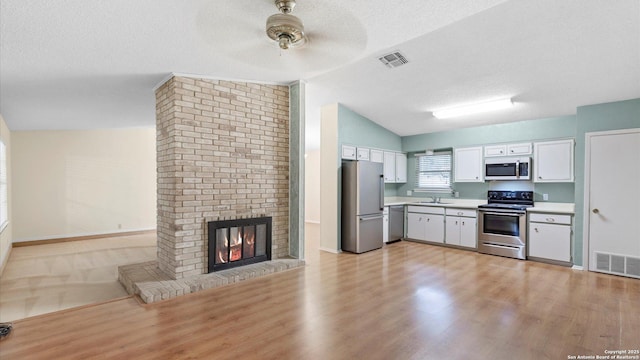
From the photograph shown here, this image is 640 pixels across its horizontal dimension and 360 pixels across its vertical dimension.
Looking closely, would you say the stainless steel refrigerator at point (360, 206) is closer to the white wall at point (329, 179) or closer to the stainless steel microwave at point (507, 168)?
the white wall at point (329, 179)

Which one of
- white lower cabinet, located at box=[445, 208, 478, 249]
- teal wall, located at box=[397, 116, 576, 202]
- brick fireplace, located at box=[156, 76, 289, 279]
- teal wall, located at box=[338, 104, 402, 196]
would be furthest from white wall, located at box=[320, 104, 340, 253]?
teal wall, located at box=[397, 116, 576, 202]

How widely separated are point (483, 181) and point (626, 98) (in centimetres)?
238

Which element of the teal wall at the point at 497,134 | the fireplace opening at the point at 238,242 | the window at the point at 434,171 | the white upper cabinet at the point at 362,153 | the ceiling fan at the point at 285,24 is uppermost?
the ceiling fan at the point at 285,24

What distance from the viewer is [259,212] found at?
14.7 ft

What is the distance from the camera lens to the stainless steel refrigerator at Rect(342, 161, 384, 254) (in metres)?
5.41

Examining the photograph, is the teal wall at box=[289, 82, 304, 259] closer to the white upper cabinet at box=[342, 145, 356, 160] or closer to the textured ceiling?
the textured ceiling

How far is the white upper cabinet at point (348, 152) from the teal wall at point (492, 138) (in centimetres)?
193

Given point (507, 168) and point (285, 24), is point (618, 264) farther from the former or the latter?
point (285, 24)

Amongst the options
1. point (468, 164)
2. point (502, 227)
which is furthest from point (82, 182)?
point (502, 227)

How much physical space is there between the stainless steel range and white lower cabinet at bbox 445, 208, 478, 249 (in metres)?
0.13

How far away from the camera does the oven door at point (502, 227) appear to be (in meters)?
5.09

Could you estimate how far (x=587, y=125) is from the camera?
4535 mm

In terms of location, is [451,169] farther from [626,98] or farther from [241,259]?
[241,259]

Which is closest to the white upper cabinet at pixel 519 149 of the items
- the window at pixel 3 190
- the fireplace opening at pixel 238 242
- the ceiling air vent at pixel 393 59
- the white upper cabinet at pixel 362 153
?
the white upper cabinet at pixel 362 153
